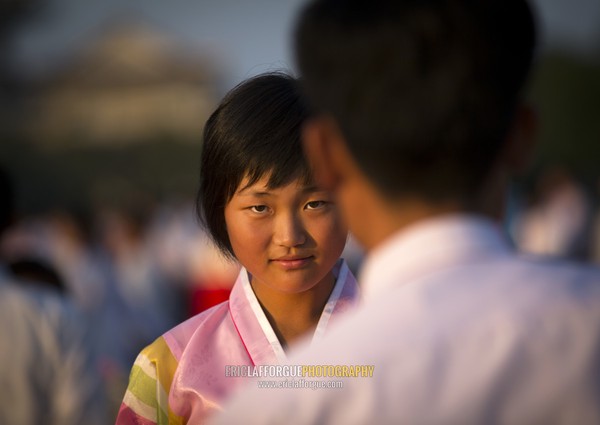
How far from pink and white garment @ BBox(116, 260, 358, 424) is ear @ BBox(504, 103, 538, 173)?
34.3 inches

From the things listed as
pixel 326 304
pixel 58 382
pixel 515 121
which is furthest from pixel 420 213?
pixel 58 382

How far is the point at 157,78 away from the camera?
2469cm

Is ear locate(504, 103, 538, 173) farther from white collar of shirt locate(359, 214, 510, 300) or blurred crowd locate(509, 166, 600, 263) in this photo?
blurred crowd locate(509, 166, 600, 263)

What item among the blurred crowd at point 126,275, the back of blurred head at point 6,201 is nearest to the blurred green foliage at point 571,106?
the blurred crowd at point 126,275

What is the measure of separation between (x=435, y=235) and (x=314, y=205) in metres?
0.91

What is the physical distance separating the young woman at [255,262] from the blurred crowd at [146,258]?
10.4ft

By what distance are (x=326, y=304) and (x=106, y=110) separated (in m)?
25.6

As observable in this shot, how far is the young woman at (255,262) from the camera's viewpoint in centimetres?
208

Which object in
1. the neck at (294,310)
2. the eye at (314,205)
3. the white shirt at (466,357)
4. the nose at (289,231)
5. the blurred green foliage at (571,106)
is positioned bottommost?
the neck at (294,310)

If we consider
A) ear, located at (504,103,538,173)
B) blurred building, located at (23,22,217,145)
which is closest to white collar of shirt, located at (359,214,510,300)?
ear, located at (504,103,538,173)

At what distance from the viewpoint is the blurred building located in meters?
24.7

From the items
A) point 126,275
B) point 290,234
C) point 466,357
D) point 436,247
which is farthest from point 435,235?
point 126,275

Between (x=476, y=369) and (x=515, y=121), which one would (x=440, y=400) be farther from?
(x=515, y=121)

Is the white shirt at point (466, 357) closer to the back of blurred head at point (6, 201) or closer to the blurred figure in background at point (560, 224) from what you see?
the back of blurred head at point (6, 201)
